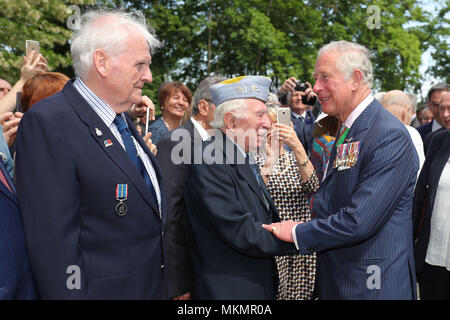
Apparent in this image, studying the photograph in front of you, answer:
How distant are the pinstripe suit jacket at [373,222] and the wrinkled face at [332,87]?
0.22 m

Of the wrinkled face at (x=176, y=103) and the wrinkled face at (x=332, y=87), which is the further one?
the wrinkled face at (x=176, y=103)

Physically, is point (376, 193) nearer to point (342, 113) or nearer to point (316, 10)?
point (342, 113)

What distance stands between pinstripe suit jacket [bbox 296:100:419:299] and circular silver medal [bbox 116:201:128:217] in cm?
103

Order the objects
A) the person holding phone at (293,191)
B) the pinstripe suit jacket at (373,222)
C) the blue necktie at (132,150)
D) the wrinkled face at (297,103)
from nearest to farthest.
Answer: the blue necktie at (132,150) < the pinstripe suit jacket at (373,222) < the person holding phone at (293,191) < the wrinkled face at (297,103)

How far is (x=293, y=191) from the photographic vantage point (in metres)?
3.31

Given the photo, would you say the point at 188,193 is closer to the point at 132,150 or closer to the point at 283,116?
the point at 132,150

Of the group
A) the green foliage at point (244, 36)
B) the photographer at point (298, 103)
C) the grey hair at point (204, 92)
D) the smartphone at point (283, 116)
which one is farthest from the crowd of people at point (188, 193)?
the green foliage at point (244, 36)

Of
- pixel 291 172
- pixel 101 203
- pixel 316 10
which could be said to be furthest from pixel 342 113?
pixel 316 10

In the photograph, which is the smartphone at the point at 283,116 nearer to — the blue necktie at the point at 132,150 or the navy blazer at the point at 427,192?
the navy blazer at the point at 427,192

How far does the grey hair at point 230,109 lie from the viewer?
278cm

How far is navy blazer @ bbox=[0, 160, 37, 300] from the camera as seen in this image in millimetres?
1844

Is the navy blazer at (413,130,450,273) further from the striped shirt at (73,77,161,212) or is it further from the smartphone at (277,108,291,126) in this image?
the striped shirt at (73,77,161,212)

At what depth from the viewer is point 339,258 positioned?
2602 millimetres

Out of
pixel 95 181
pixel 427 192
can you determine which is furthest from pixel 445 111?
pixel 95 181
